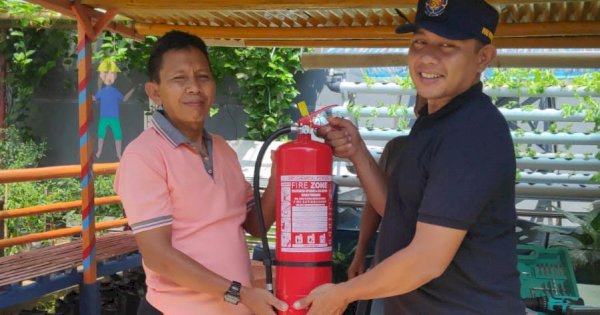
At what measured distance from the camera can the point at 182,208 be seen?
7.28ft

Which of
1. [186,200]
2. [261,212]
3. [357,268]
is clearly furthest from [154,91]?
[357,268]

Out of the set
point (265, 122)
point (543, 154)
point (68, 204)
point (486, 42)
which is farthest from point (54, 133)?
point (486, 42)

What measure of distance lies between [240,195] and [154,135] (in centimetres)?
38

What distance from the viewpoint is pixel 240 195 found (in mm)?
2430

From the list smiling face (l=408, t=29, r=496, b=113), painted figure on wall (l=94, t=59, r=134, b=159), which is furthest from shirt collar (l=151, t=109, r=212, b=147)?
painted figure on wall (l=94, t=59, r=134, b=159)

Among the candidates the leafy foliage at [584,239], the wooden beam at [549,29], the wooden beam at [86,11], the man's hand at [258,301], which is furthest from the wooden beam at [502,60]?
the man's hand at [258,301]

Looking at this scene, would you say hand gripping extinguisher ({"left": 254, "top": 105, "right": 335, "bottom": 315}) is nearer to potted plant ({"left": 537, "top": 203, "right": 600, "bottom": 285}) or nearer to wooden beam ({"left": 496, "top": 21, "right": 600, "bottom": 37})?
wooden beam ({"left": 496, "top": 21, "right": 600, "bottom": 37})

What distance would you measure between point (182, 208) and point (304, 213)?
41 centimetres

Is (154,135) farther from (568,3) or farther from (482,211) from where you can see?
(568,3)

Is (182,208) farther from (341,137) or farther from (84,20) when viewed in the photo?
(84,20)

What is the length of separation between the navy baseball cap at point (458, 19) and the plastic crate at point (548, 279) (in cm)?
230

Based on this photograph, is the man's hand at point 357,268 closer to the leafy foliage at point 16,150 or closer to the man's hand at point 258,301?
the man's hand at point 258,301

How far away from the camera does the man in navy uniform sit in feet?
5.80

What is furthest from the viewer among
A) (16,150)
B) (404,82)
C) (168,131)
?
(16,150)
